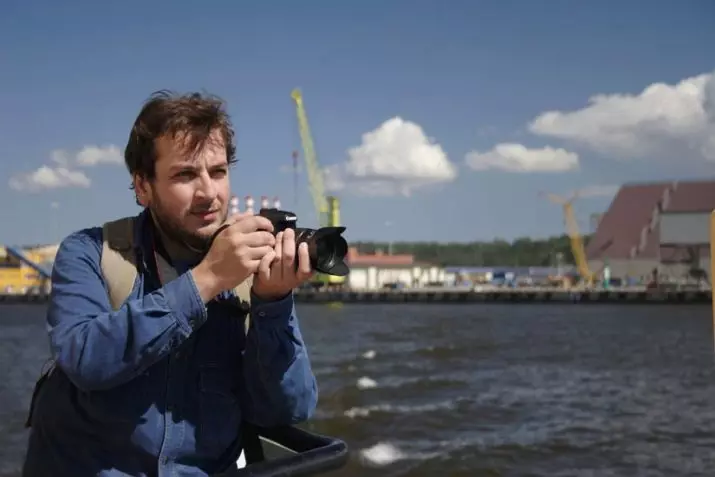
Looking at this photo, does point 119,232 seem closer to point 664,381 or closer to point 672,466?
point 672,466

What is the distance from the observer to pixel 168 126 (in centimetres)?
164

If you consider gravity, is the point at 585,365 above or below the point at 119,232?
below

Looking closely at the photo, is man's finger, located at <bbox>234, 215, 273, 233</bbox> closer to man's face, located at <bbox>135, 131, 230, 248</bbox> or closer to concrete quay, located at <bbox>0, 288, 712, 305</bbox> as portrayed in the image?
man's face, located at <bbox>135, 131, 230, 248</bbox>

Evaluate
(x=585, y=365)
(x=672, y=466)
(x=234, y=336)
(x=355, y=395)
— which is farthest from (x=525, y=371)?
(x=234, y=336)

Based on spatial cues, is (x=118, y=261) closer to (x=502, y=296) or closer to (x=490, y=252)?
(x=502, y=296)

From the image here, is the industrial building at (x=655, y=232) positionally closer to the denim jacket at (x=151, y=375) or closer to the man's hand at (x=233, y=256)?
the denim jacket at (x=151, y=375)

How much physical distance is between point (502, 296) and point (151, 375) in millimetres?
82045

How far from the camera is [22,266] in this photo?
89.8m

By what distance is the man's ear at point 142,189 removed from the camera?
1695mm

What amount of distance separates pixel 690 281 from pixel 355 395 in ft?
228

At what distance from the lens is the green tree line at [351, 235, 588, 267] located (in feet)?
Answer: 466

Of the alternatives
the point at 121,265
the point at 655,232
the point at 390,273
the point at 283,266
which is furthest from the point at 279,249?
the point at 390,273

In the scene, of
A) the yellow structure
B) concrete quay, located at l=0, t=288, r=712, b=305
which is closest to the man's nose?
concrete quay, located at l=0, t=288, r=712, b=305

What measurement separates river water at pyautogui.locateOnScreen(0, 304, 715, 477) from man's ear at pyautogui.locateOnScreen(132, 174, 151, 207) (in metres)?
8.04
